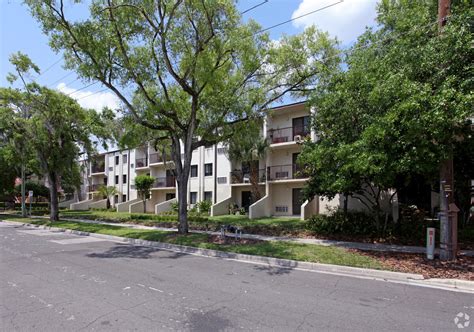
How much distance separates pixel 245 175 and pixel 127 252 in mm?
16790

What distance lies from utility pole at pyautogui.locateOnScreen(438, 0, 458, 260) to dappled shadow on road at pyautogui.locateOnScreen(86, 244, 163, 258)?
30.2 ft

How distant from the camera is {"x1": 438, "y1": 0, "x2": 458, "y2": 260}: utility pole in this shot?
30.5 ft

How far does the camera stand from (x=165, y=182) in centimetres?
3553

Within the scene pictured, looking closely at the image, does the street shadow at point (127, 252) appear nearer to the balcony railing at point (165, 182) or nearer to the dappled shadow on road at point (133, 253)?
the dappled shadow on road at point (133, 253)

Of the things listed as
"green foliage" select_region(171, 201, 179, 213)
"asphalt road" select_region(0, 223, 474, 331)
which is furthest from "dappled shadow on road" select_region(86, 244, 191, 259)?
"green foliage" select_region(171, 201, 179, 213)

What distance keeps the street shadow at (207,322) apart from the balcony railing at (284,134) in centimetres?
2022

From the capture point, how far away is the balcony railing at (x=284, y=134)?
24.6 m

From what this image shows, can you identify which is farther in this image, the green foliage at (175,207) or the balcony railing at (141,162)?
the balcony railing at (141,162)

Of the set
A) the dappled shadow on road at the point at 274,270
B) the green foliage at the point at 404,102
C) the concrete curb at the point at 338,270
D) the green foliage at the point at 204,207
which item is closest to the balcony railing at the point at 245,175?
the green foliage at the point at 204,207

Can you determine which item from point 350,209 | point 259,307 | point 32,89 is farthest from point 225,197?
Result: point 259,307

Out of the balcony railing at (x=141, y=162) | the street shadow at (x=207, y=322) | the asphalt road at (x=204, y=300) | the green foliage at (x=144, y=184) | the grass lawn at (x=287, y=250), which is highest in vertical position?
the balcony railing at (x=141, y=162)

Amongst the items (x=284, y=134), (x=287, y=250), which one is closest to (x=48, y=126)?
(x=284, y=134)

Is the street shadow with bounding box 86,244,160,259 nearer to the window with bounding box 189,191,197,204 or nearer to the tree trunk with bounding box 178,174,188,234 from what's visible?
the tree trunk with bounding box 178,174,188,234

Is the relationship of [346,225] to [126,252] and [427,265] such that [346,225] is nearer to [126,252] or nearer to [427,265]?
[427,265]
